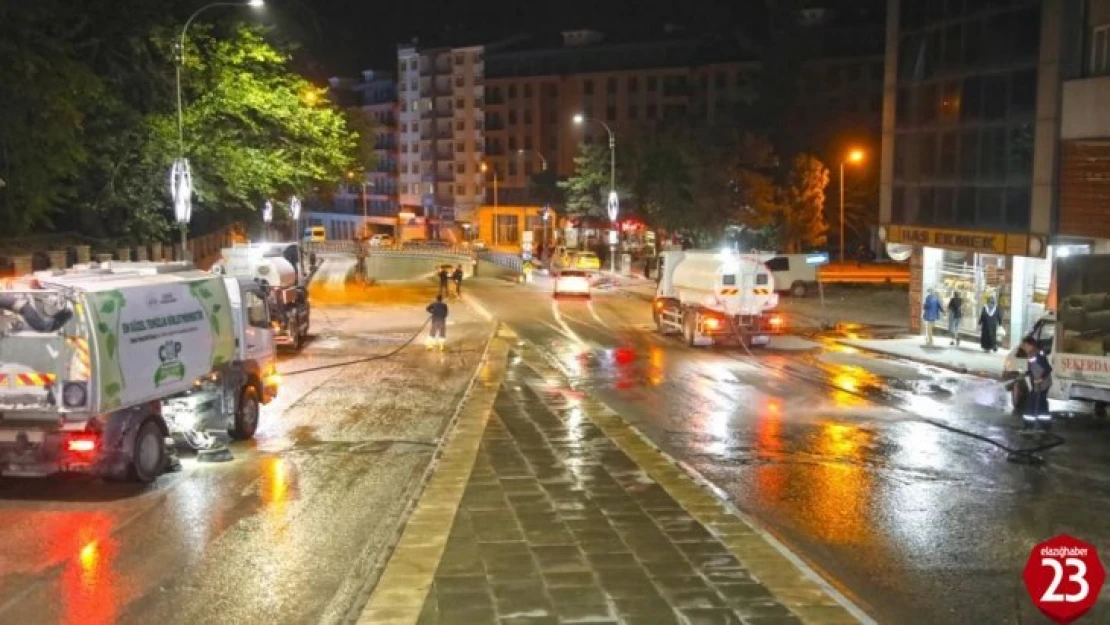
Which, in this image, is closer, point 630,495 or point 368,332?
point 630,495

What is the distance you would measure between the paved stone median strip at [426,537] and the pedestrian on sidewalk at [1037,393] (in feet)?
30.0

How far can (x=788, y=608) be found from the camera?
840 centimetres

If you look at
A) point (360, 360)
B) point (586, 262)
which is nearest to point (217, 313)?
point (360, 360)

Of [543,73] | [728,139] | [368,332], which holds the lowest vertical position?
[368,332]

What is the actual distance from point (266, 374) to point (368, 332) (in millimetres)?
17239

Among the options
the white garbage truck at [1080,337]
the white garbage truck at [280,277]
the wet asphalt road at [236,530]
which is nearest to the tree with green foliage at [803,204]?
the white garbage truck at [280,277]

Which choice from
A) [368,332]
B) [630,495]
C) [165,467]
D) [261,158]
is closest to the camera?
[630,495]

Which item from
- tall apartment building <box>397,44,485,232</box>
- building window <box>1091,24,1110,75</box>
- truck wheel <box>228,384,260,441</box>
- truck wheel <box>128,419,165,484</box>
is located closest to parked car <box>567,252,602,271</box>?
building window <box>1091,24,1110,75</box>

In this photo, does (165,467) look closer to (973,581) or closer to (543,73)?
(973,581)

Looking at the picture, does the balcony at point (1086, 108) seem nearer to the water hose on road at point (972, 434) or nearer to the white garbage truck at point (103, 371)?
the water hose on road at point (972, 434)

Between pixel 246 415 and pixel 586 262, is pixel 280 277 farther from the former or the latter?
pixel 586 262

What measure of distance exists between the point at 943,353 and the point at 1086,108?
7.45 m

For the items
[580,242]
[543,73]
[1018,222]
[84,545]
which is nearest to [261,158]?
[1018,222]

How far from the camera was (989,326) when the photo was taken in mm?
28750
